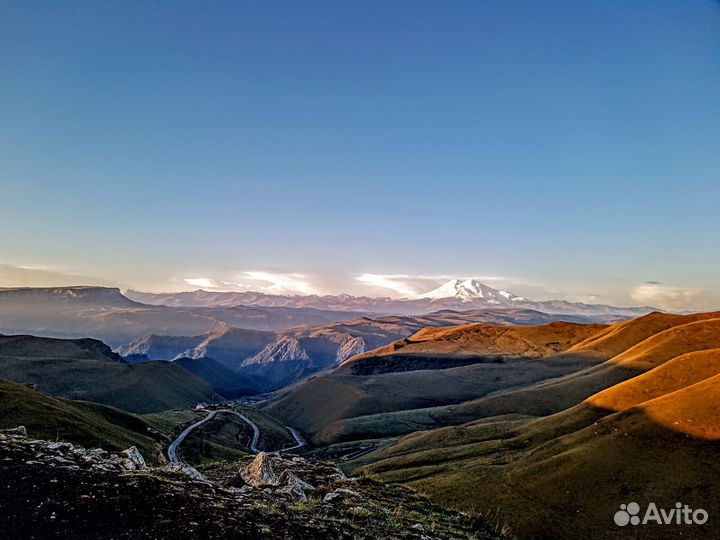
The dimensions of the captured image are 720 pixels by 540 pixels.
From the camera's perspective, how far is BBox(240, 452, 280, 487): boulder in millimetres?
33312

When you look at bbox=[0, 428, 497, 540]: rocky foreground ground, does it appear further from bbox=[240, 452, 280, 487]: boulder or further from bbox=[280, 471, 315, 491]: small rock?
bbox=[240, 452, 280, 487]: boulder

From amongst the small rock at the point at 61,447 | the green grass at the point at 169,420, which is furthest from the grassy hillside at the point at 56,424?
the small rock at the point at 61,447

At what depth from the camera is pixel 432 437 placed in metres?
119

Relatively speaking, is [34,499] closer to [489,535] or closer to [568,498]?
[489,535]

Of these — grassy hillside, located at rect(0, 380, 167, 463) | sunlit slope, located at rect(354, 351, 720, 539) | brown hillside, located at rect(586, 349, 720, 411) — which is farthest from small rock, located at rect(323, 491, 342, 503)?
brown hillside, located at rect(586, 349, 720, 411)

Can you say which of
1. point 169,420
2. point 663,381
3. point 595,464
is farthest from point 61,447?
point 169,420

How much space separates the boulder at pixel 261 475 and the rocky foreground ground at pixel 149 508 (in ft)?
12.5

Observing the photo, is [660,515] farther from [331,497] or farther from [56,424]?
[56,424]

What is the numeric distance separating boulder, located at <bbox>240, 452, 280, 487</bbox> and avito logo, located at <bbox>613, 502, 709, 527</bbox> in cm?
4360

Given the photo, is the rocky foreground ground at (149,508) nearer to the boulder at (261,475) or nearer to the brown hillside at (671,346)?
the boulder at (261,475)

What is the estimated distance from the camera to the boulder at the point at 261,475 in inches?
1312

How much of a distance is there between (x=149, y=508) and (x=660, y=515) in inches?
2316

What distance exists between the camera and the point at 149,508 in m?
18.9

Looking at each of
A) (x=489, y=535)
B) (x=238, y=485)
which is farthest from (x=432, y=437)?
(x=238, y=485)
